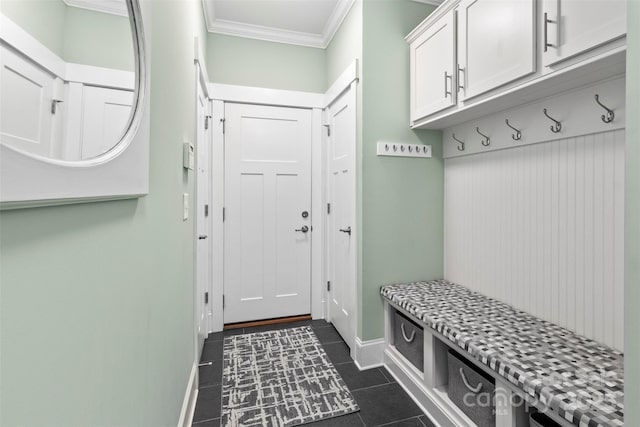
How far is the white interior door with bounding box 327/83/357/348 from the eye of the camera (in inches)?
88.7

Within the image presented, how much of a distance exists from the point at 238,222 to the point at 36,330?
93.9 inches

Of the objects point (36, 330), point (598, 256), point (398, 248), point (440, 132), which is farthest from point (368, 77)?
point (36, 330)

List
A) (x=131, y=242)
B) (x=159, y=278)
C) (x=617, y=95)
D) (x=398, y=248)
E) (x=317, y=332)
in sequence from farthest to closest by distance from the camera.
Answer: (x=317, y=332), (x=398, y=248), (x=617, y=95), (x=159, y=278), (x=131, y=242)

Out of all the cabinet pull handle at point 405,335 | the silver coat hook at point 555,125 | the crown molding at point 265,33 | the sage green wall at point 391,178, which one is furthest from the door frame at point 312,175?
the silver coat hook at point 555,125

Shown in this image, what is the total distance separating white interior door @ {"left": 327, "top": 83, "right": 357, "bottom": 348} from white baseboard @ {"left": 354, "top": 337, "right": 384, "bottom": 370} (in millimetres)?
123

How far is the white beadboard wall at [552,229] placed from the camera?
1.29 meters

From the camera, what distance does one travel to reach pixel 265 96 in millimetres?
2764

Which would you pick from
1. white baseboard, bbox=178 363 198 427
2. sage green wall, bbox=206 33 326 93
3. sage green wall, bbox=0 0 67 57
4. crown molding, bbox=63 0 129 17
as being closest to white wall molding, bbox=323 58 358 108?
sage green wall, bbox=206 33 326 93

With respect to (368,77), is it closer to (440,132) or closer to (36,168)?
(440,132)

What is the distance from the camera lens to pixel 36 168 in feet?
1.16

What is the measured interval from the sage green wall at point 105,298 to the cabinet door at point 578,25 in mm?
1460

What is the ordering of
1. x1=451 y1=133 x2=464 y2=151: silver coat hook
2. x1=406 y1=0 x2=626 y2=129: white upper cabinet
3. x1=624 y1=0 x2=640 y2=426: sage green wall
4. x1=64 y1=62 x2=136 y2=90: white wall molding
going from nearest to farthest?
x1=64 y1=62 x2=136 y2=90: white wall molding, x1=624 y1=0 x2=640 y2=426: sage green wall, x1=406 y1=0 x2=626 y2=129: white upper cabinet, x1=451 y1=133 x2=464 y2=151: silver coat hook

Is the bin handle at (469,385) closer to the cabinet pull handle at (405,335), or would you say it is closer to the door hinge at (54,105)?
the cabinet pull handle at (405,335)

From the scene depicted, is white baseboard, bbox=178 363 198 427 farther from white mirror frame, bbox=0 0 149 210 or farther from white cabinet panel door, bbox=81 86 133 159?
white cabinet panel door, bbox=81 86 133 159
